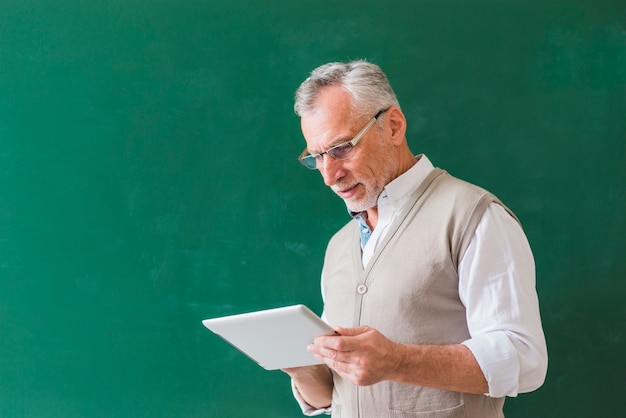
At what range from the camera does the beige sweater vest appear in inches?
63.4

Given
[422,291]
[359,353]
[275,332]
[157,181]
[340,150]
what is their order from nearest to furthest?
[359,353] < [275,332] < [422,291] < [340,150] < [157,181]

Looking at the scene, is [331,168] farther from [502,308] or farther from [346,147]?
[502,308]

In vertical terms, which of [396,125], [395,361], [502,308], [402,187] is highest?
[396,125]

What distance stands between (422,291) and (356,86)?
49 cm

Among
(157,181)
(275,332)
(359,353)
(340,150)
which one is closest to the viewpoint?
(359,353)

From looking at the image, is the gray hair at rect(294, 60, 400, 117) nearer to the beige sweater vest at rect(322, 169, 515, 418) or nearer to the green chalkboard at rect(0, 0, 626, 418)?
the beige sweater vest at rect(322, 169, 515, 418)

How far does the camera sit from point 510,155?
7.07ft

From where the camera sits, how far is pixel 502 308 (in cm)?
153

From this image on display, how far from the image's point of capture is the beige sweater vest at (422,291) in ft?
5.28

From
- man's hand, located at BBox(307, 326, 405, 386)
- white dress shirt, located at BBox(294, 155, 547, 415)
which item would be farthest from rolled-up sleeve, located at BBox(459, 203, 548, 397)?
man's hand, located at BBox(307, 326, 405, 386)

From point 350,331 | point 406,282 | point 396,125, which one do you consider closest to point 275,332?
point 350,331

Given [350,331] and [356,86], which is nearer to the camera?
[350,331]

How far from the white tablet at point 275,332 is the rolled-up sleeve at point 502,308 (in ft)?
1.11

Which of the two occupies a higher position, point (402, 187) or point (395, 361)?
point (402, 187)
